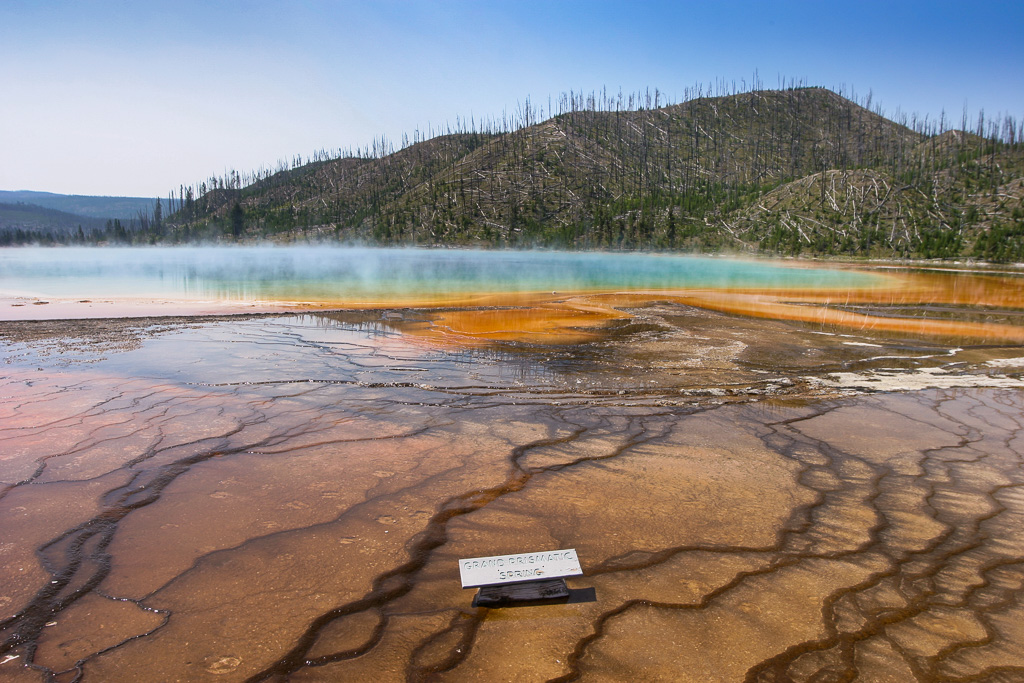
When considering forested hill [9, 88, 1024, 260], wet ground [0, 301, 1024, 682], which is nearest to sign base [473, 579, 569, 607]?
wet ground [0, 301, 1024, 682]

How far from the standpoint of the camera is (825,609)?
3.06 metres

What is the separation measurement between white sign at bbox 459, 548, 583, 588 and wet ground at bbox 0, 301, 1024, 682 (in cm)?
18

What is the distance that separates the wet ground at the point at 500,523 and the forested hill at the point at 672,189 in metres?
61.1

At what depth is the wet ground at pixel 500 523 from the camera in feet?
8.96

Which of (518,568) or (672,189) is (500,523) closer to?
(518,568)

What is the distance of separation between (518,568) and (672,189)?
4405 inches

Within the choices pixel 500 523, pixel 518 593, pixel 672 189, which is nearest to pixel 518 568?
pixel 518 593

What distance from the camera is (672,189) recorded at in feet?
350

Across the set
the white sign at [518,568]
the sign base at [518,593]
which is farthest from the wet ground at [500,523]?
the white sign at [518,568]

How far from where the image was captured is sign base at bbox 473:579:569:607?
3.04 meters

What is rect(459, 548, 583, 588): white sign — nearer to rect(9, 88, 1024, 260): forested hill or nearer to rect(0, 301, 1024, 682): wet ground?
rect(0, 301, 1024, 682): wet ground

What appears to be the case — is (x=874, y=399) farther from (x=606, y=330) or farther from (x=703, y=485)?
(x=606, y=330)

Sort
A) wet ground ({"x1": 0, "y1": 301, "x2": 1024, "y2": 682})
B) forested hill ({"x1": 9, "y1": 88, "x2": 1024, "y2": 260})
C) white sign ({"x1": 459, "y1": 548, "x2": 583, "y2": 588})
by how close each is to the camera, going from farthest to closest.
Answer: forested hill ({"x1": 9, "y1": 88, "x2": 1024, "y2": 260}) < white sign ({"x1": 459, "y1": 548, "x2": 583, "y2": 588}) < wet ground ({"x1": 0, "y1": 301, "x2": 1024, "y2": 682})

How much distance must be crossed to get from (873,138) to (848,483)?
179653mm
